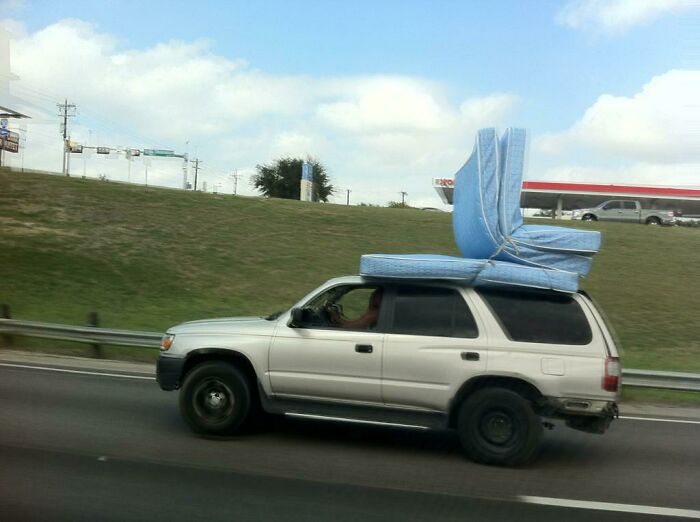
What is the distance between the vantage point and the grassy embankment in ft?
53.3

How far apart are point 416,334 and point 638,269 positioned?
17.5 m

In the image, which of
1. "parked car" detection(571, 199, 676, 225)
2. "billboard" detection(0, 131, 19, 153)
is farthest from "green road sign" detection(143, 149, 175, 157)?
"parked car" detection(571, 199, 676, 225)

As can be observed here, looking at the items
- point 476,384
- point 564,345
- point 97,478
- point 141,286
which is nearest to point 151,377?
point 97,478

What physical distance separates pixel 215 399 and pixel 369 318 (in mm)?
1818

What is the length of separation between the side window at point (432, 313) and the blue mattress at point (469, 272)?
186 millimetres

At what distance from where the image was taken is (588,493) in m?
5.84

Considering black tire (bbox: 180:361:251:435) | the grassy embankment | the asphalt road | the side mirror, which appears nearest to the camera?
the asphalt road

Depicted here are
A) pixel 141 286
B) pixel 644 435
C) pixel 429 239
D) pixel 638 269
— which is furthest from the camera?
pixel 429 239

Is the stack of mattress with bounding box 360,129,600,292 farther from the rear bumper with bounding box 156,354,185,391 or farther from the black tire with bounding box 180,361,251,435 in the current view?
the rear bumper with bounding box 156,354,185,391

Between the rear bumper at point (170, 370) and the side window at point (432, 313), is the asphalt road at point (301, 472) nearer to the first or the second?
the rear bumper at point (170, 370)

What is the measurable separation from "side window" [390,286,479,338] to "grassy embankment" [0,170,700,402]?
7389mm

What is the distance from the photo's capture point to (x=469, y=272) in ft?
21.9

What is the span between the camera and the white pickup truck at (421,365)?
6.43 meters

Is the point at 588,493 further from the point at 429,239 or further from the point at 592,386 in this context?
the point at 429,239
